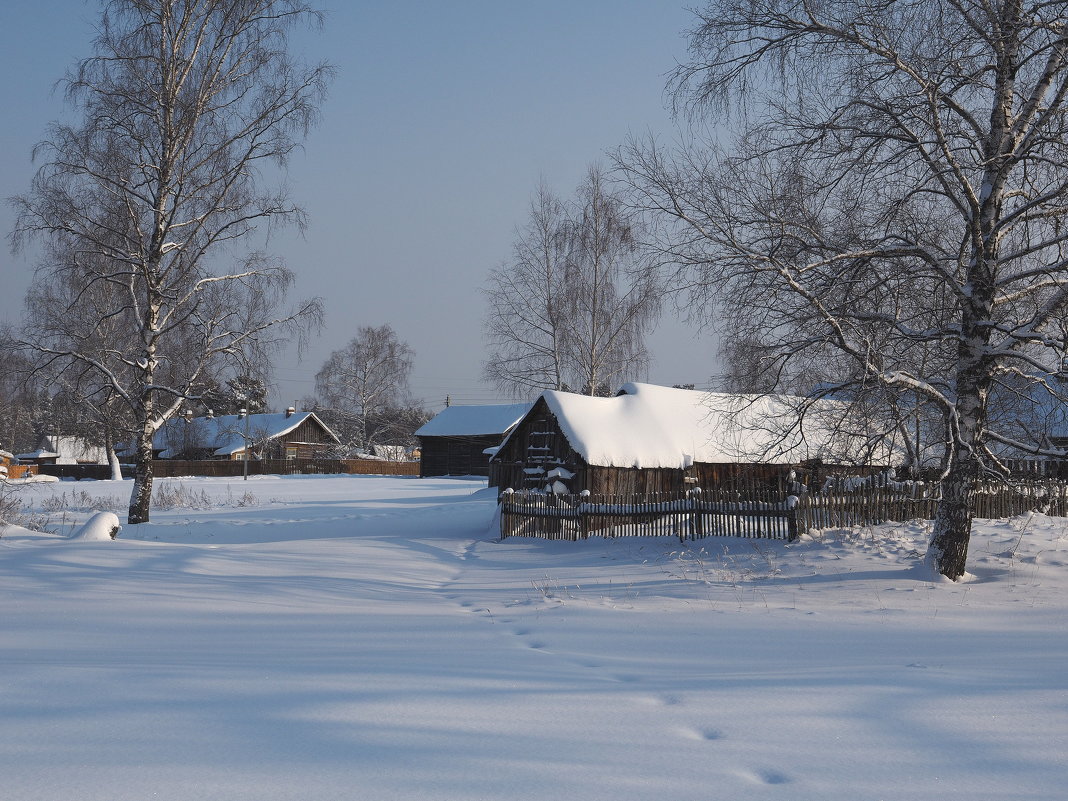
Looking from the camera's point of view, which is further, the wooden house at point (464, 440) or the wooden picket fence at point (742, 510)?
the wooden house at point (464, 440)

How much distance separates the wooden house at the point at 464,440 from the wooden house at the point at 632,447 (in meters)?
34.8

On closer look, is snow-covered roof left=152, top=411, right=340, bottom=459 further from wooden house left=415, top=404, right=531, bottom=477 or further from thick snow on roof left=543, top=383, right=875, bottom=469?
thick snow on roof left=543, top=383, right=875, bottom=469

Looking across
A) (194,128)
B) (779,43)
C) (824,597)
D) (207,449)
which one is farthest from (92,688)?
(207,449)

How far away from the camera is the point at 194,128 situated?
16906 mm

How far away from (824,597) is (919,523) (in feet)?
20.3

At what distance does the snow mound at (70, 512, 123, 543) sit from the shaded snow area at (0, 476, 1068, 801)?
170cm

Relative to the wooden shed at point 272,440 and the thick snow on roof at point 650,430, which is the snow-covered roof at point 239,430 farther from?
the thick snow on roof at point 650,430

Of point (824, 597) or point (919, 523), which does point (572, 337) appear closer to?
point (919, 523)

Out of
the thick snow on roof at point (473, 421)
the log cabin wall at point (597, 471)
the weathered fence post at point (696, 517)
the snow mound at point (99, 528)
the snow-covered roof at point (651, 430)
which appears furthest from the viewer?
the thick snow on roof at point (473, 421)

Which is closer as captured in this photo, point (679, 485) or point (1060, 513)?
point (1060, 513)

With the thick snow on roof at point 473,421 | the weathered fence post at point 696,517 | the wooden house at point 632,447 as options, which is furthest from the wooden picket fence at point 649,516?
the thick snow on roof at point 473,421

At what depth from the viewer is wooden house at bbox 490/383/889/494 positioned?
770 inches

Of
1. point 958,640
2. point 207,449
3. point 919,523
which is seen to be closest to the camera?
point 958,640

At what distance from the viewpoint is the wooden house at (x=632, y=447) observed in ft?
64.2
